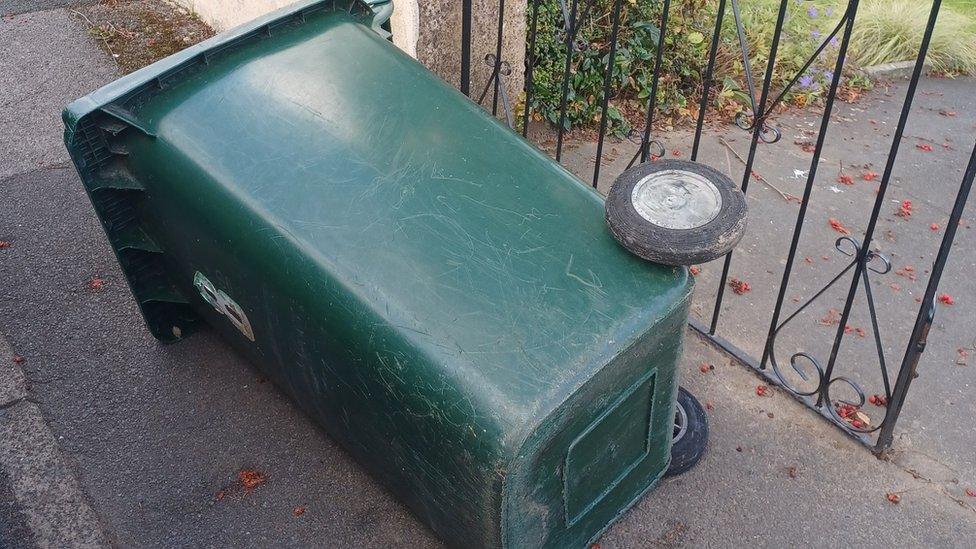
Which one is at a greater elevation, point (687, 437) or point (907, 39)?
point (907, 39)

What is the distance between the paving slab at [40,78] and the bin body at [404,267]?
2.05 metres

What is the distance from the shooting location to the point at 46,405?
2.94 metres

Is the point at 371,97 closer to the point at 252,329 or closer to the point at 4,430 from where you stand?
the point at 252,329

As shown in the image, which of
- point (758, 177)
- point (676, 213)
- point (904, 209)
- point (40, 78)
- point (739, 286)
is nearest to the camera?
point (676, 213)

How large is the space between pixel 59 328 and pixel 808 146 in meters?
4.41

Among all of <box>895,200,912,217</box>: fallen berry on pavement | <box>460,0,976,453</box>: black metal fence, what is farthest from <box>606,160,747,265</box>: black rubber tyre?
<box>895,200,912,217</box>: fallen berry on pavement

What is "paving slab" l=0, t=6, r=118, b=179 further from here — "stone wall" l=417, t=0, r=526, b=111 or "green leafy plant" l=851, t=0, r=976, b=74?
"green leafy plant" l=851, t=0, r=976, b=74

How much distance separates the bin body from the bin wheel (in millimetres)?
146

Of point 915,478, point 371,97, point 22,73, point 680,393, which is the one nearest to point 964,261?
point 915,478

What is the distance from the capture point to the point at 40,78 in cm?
493

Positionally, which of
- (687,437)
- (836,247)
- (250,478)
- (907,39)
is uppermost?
(836,247)

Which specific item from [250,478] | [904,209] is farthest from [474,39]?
[904,209]

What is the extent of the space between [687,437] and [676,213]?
37.7 inches

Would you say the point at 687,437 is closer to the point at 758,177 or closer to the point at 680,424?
the point at 680,424
